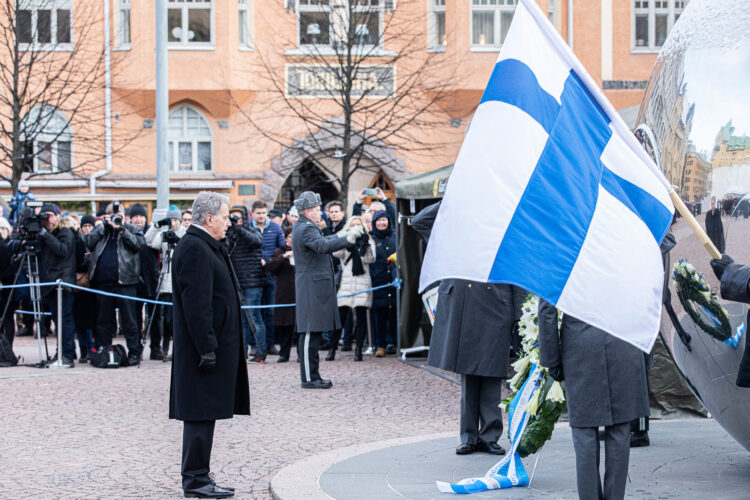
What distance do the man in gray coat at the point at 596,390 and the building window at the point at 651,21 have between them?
824 inches

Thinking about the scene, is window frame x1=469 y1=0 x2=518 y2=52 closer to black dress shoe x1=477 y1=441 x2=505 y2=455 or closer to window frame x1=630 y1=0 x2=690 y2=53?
window frame x1=630 y1=0 x2=690 y2=53

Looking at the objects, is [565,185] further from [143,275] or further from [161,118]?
→ [161,118]

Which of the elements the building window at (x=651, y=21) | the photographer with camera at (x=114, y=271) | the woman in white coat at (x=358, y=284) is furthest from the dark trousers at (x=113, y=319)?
the building window at (x=651, y=21)

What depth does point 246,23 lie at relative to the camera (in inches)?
959

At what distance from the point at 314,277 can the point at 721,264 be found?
252 inches

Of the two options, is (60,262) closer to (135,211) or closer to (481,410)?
(135,211)

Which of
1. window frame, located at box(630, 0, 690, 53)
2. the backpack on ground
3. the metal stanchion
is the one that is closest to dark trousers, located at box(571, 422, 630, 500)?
the backpack on ground

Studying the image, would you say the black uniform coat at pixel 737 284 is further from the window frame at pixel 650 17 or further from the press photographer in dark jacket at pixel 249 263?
the window frame at pixel 650 17

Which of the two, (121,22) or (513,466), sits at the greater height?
(121,22)

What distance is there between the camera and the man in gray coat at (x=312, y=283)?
10688 mm

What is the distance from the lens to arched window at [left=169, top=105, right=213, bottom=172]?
24.3 metres

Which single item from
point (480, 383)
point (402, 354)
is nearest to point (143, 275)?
point (402, 354)

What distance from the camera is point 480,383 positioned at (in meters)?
7.30

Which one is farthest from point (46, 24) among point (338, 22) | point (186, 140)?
point (338, 22)
